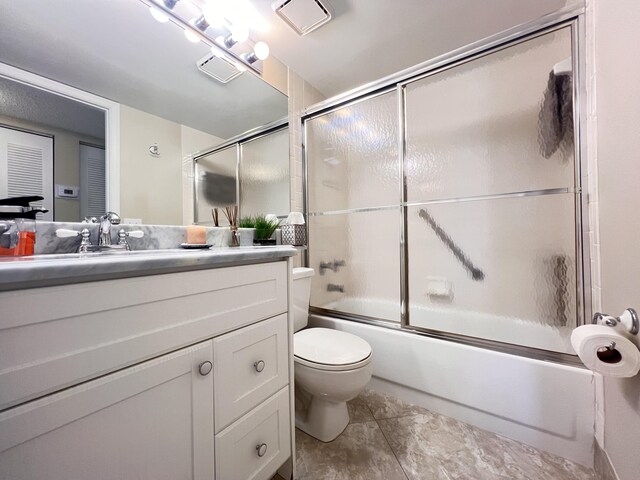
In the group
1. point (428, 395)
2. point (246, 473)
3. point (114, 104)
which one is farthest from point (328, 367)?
point (114, 104)

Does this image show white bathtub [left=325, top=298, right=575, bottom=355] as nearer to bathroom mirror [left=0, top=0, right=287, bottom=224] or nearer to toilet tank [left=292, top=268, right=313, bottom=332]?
toilet tank [left=292, top=268, right=313, bottom=332]

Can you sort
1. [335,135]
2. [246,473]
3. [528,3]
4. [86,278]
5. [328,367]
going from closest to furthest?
[86,278] → [246,473] → [328,367] → [528,3] → [335,135]

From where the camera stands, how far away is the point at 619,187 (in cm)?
79

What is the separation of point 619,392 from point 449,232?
102 cm

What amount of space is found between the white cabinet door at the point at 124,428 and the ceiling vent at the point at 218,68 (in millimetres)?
1420

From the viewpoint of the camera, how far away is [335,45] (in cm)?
162

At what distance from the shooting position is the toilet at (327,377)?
1.03 meters

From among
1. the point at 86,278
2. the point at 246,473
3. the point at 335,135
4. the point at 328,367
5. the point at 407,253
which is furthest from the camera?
the point at 335,135

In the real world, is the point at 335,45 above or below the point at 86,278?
above

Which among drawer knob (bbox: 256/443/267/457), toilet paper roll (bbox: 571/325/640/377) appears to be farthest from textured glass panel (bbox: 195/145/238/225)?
toilet paper roll (bbox: 571/325/640/377)

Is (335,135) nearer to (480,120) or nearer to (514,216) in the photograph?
(480,120)

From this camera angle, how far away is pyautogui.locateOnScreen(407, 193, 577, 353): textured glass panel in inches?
46.0

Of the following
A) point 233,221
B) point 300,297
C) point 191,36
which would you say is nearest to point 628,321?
point 300,297

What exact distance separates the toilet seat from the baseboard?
851mm
